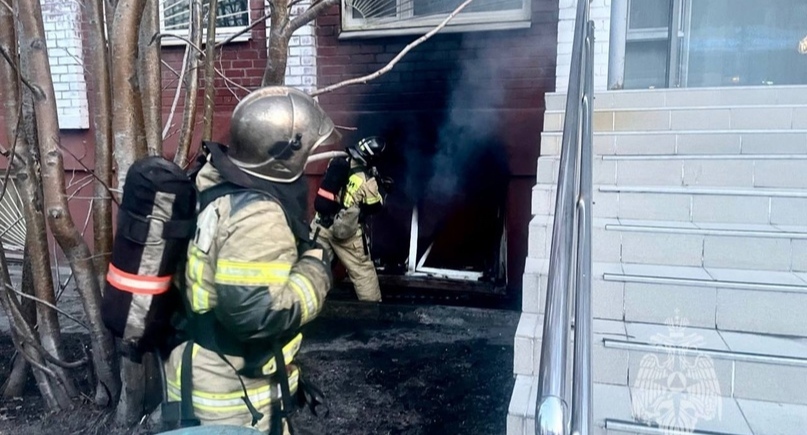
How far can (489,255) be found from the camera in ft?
18.5

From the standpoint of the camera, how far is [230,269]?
1868 mm

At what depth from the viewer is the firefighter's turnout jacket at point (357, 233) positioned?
207 inches

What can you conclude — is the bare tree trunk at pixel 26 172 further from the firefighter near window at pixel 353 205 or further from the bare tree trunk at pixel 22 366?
the firefighter near window at pixel 353 205

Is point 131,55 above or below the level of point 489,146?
above

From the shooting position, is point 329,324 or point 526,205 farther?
point 526,205

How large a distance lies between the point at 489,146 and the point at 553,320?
4.23 meters

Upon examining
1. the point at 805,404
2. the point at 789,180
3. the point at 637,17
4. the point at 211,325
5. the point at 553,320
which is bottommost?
the point at 805,404

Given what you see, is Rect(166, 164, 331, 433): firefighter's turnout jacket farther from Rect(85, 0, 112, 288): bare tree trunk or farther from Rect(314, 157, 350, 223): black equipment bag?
Rect(314, 157, 350, 223): black equipment bag

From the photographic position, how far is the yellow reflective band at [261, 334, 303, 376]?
212 centimetres

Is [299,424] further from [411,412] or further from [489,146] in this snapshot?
[489,146]

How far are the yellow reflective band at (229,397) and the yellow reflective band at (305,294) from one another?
33cm

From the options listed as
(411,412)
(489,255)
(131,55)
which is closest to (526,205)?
(489,255)

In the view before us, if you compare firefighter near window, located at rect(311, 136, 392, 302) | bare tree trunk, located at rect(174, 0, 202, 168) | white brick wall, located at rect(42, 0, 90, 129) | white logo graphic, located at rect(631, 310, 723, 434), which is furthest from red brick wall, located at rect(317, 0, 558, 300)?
white logo graphic, located at rect(631, 310, 723, 434)

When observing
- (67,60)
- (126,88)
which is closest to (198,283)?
(126,88)
